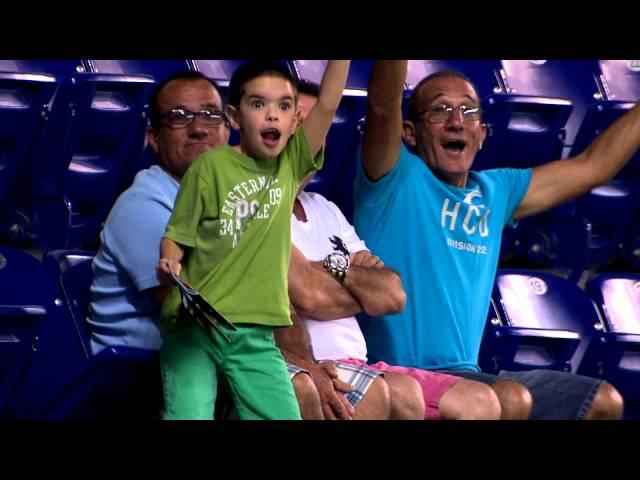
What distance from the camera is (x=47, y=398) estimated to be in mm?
2816

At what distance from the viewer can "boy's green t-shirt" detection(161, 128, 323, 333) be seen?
2.45m

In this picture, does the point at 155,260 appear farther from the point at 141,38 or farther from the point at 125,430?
the point at 125,430

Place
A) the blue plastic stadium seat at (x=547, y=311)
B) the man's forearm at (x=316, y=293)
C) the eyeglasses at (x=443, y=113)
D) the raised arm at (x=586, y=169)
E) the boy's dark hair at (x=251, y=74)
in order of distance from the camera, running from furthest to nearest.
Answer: the blue plastic stadium seat at (x=547, y=311) → the raised arm at (x=586, y=169) → the eyeglasses at (x=443, y=113) → the man's forearm at (x=316, y=293) → the boy's dark hair at (x=251, y=74)

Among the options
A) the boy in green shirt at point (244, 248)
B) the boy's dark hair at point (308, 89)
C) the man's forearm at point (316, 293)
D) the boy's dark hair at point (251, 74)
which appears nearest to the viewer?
the boy in green shirt at point (244, 248)

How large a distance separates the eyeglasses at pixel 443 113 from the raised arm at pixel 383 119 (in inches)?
6.4

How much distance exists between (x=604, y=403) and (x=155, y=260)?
0.95m

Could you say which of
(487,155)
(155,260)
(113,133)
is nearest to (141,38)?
(155,260)

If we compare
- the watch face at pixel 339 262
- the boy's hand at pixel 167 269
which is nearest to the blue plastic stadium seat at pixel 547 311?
the watch face at pixel 339 262

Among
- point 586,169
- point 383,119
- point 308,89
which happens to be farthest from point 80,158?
point 586,169

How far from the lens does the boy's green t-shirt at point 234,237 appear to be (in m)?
2.45

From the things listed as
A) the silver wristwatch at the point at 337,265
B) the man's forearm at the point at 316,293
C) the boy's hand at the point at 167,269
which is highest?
Answer: the boy's hand at the point at 167,269

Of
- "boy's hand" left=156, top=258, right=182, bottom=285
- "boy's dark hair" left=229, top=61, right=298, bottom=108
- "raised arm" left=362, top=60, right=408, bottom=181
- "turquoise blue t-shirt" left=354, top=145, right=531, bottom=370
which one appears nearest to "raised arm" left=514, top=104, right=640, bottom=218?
"turquoise blue t-shirt" left=354, top=145, right=531, bottom=370

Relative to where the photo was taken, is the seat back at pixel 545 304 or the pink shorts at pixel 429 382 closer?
the pink shorts at pixel 429 382

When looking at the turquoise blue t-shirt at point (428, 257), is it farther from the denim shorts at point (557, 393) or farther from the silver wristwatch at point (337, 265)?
the silver wristwatch at point (337, 265)
